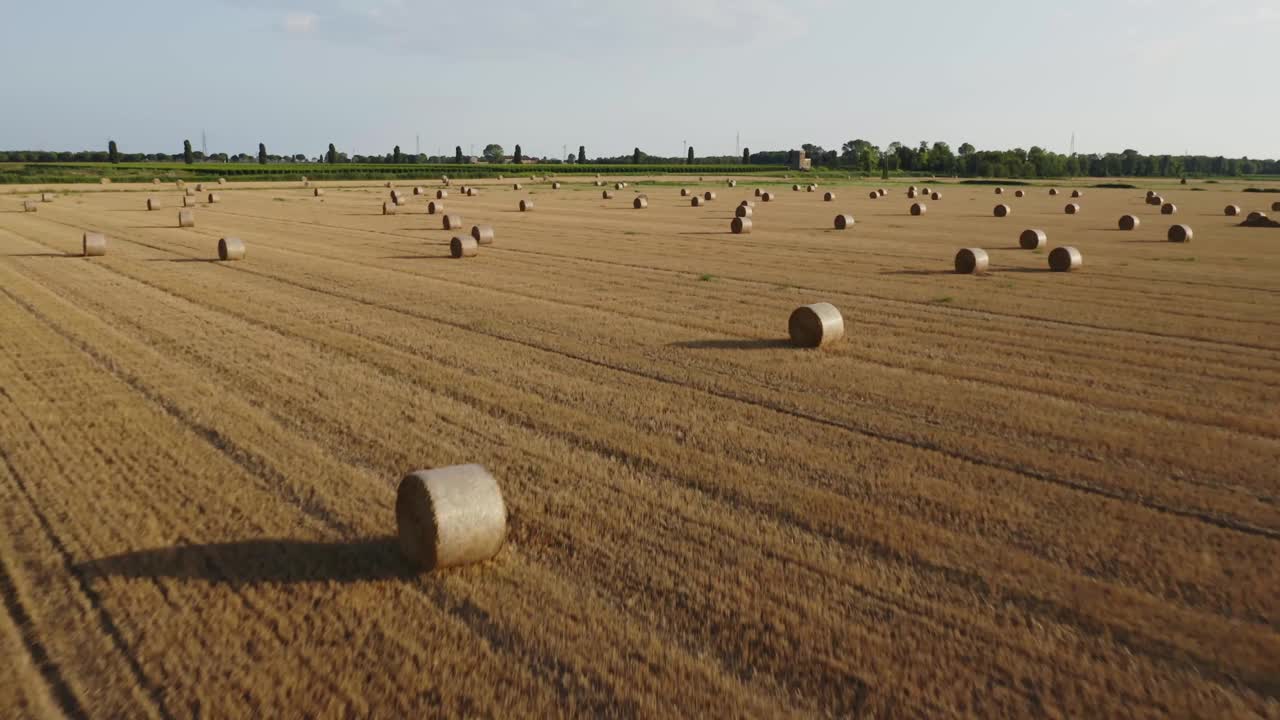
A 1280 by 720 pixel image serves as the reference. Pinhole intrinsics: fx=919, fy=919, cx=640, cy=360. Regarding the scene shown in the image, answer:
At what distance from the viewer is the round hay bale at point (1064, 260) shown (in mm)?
20188

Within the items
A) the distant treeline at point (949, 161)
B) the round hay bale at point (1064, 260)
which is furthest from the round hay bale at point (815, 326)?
the distant treeline at point (949, 161)

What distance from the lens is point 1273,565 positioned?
6035mm

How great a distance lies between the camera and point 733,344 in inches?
504

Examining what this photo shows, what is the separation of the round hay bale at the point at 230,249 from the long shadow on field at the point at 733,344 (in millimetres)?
13761

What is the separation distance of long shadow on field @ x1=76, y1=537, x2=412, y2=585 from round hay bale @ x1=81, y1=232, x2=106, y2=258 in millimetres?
19460

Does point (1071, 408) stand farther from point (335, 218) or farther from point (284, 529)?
point (335, 218)

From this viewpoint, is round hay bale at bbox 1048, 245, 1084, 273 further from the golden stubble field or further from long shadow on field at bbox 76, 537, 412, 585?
long shadow on field at bbox 76, 537, 412, 585

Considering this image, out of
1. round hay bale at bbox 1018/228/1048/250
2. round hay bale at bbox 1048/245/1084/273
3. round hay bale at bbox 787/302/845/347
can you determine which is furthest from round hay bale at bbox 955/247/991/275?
round hay bale at bbox 787/302/845/347

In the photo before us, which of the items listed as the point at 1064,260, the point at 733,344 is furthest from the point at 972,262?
the point at 733,344

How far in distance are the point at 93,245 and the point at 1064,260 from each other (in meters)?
22.9

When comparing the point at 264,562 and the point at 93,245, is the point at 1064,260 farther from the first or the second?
the point at 93,245

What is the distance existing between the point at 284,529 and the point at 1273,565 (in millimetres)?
6784

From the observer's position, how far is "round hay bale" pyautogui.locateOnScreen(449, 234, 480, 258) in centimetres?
2273

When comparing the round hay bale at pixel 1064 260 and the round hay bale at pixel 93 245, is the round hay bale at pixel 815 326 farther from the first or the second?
the round hay bale at pixel 93 245
